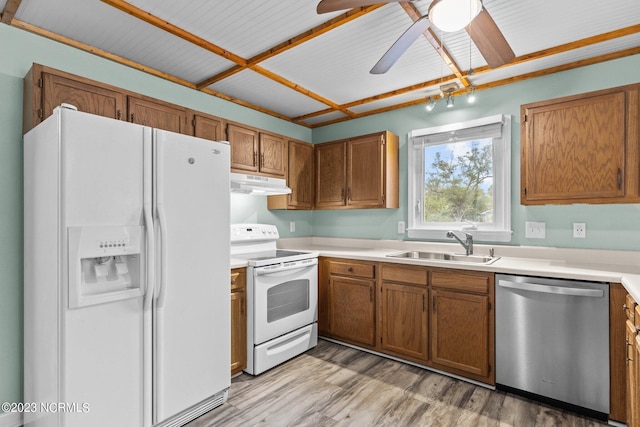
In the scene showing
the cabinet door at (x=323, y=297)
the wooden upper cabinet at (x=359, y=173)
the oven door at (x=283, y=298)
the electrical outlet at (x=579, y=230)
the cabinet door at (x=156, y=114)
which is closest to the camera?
the cabinet door at (x=156, y=114)

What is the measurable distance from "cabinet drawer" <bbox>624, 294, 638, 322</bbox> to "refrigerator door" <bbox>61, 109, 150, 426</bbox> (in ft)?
8.73

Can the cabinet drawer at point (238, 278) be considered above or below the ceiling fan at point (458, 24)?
below

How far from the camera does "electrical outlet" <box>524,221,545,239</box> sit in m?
2.75

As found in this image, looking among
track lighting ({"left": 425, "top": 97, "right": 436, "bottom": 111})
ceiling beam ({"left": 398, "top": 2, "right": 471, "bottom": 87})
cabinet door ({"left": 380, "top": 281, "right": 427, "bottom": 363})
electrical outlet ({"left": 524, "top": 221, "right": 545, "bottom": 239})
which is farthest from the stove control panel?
electrical outlet ({"left": 524, "top": 221, "right": 545, "bottom": 239})

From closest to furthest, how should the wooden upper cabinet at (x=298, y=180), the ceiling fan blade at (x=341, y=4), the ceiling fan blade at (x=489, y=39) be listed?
1. the ceiling fan blade at (x=341, y=4)
2. the ceiling fan blade at (x=489, y=39)
3. the wooden upper cabinet at (x=298, y=180)

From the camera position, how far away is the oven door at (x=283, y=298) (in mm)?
2682

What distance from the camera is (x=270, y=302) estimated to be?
9.13 feet

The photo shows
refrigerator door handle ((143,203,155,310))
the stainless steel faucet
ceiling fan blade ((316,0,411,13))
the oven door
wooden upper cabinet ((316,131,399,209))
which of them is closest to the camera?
ceiling fan blade ((316,0,411,13))

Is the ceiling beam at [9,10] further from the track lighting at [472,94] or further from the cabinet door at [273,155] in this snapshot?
the track lighting at [472,94]

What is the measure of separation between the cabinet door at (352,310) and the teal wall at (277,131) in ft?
2.71

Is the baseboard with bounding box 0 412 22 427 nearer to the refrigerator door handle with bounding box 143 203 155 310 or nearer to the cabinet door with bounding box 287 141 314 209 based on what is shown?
the refrigerator door handle with bounding box 143 203 155 310

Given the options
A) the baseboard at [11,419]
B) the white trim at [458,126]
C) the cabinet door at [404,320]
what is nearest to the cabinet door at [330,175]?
the white trim at [458,126]

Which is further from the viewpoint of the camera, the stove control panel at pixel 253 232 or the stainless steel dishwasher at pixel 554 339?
the stove control panel at pixel 253 232

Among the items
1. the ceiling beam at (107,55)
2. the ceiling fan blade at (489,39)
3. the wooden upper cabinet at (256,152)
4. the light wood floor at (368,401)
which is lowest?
the light wood floor at (368,401)
